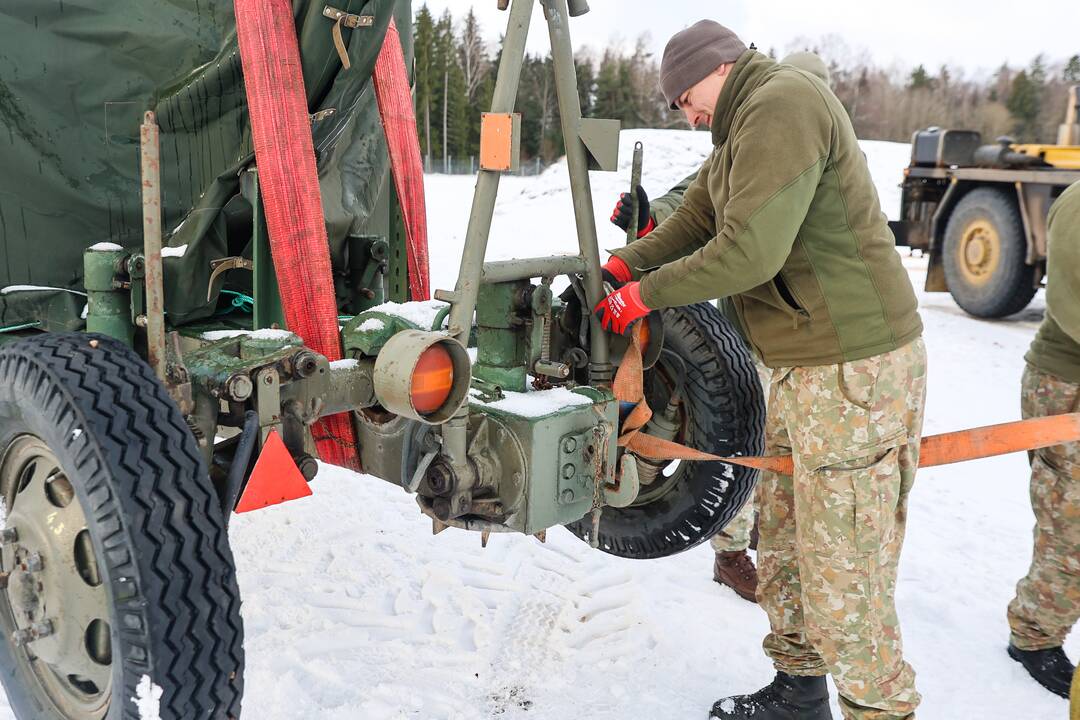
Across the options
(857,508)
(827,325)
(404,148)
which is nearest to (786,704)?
(857,508)

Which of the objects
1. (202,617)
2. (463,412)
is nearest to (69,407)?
(202,617)

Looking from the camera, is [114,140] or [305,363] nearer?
[305,363]

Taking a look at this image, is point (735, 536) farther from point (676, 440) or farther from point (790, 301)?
point (790, 301)

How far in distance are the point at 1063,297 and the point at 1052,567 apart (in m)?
0.98

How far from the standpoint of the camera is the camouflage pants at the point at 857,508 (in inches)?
102

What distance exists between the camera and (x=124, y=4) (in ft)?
9.91

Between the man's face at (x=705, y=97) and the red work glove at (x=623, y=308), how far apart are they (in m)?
0.55

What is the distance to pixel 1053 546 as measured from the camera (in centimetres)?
332

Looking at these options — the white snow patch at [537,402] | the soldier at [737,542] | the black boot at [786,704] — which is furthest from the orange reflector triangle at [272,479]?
the soldier at [737,542]

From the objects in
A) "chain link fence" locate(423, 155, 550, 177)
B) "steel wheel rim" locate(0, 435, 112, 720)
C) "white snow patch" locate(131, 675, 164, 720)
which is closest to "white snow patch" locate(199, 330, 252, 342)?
"steel wheel rim" locate(0, 435, 112, 720)

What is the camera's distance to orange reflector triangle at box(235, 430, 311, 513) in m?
2.17

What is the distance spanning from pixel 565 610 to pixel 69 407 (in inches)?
81.6

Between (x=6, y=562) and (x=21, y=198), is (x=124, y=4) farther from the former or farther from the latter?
(x=6, y=562)

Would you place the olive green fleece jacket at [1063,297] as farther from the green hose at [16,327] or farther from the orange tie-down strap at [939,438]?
the green hose at [16,327]
